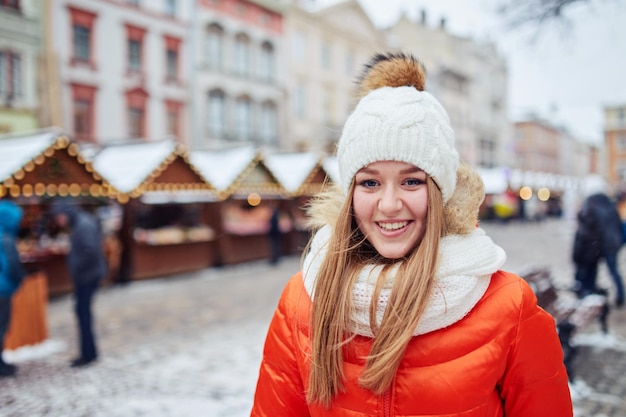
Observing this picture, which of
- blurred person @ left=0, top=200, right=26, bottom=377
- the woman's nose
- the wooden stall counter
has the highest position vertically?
the woman's nose

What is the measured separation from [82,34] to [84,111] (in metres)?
2.76

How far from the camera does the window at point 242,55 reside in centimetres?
2559

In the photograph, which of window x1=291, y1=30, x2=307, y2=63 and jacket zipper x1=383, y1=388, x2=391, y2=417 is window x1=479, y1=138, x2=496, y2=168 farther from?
jacket zipper x1=383, y1=388, x2=391, y2=417

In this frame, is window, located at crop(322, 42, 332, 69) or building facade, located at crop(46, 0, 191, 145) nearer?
building facade, located at crop(46, 0, 191, 145)

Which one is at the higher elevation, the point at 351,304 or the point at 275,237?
the point at 351,304

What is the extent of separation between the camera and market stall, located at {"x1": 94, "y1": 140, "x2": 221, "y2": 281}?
1088 cm

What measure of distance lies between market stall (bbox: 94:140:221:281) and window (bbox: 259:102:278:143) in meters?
13.1

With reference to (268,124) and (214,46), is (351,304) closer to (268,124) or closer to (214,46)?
(214,46)

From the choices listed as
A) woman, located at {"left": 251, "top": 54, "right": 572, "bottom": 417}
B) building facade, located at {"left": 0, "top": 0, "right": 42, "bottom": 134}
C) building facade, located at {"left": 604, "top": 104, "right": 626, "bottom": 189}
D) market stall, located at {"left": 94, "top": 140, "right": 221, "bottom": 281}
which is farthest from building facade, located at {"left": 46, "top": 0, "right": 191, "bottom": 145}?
building facade, located at {"left": 604, "top": 104, "right": 626, "bottom": 189}

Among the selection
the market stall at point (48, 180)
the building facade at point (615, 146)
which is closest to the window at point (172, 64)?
the market stall at point (48, 180)

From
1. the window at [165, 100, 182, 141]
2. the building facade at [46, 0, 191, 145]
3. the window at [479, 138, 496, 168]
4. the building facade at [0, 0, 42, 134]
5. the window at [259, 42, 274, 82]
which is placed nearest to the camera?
the building facade at [0, 0, 42, 134]

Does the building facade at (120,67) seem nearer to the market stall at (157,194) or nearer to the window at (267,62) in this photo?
the window at (267,62)

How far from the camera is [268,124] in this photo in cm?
2750

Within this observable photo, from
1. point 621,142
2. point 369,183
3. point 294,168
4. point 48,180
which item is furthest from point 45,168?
point 621,142
